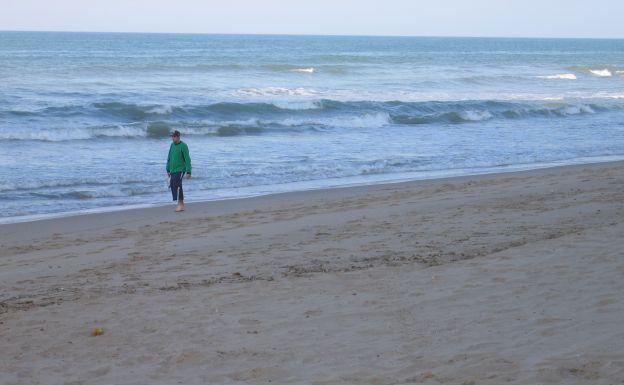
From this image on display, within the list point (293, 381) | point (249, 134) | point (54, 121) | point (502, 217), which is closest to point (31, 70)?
point (54, 121)

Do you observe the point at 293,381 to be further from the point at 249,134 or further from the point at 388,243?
the point at 249,134

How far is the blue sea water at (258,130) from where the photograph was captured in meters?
15.3

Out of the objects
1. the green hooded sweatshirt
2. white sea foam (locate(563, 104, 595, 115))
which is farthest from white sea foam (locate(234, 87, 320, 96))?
the green hooded sweatshirt

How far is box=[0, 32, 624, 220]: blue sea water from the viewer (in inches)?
601

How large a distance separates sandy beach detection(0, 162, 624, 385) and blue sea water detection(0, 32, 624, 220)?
4.27m

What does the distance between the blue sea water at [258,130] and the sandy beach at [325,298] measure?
4272mm

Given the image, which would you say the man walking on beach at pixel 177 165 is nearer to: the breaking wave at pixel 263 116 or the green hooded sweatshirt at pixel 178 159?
the green hooded sweatshirt at pixel 178 159

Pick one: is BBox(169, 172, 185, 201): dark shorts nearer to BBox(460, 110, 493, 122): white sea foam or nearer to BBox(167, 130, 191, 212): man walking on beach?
BBox(167, 130, 191, 212): man walking on beach

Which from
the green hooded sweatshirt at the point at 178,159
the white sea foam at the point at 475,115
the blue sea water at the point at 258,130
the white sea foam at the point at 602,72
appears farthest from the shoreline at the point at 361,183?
the white sea foam at the point at 602,72

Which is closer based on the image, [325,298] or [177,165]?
[325,298]

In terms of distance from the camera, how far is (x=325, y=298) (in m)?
6.49

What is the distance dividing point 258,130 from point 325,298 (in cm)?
1846

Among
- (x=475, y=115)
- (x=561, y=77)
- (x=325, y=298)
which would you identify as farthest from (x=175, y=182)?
(x=561, y=77)

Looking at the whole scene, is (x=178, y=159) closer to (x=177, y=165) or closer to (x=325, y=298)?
(x=177, y=165)
